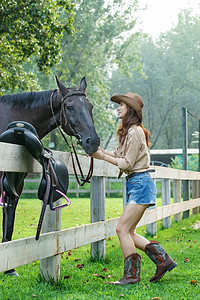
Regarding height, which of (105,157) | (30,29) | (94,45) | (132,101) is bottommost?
(105,157)

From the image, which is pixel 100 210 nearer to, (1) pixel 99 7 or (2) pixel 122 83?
(1) pixel 99 7

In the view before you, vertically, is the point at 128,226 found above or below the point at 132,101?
below

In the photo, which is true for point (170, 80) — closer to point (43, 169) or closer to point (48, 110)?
point (48, 110)

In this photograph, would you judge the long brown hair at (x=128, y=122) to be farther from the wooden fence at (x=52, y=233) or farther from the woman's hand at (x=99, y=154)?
the wooden fence at (x=52, y=233)

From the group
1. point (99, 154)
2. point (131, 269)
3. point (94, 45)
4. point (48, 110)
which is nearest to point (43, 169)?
point (99, 154)

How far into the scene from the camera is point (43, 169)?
9.56 ft

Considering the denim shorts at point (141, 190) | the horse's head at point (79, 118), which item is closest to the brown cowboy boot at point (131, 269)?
the denim shorts at point (141, 190)

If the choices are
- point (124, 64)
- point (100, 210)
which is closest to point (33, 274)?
point (100, 210)

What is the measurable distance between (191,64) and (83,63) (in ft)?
71.5

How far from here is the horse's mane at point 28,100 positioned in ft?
14.5

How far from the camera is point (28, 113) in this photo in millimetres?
4445

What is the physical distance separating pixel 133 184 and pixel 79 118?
90 cm

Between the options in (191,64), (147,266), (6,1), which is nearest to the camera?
(147,266)

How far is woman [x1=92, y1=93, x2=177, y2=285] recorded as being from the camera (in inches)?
133
